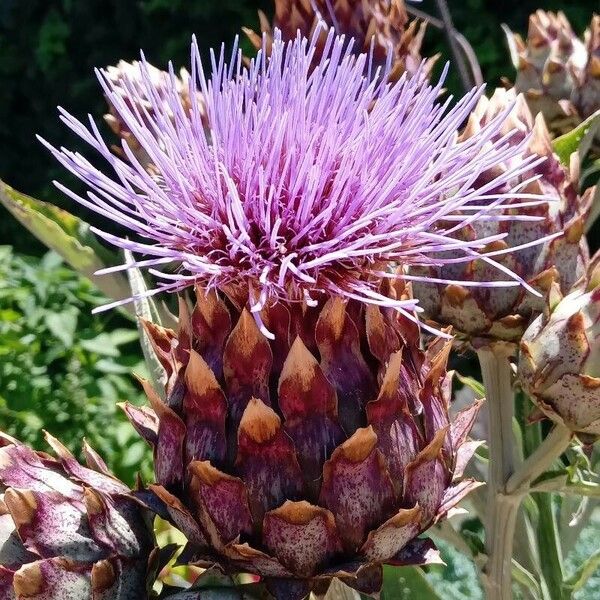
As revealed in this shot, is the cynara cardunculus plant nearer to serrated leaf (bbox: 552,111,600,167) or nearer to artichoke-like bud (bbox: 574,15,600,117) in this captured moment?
serrated leaf (bbox: 552,111,600,167)

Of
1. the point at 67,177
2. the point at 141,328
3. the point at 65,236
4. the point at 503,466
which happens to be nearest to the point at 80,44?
the point at 67,177

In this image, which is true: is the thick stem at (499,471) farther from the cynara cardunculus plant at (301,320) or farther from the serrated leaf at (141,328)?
the serrated leaf at (141,328)

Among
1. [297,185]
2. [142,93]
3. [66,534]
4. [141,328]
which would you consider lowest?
[66,534]

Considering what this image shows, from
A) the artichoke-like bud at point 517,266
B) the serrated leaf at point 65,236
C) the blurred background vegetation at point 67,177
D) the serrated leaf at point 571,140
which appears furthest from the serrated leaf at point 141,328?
the blurred background vegetation at point 67,177

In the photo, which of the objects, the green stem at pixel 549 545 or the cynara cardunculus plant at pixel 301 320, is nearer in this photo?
the cynara cardunculus plant at pixel 301 320

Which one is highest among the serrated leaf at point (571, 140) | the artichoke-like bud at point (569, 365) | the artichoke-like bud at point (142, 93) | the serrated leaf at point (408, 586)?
the artichoke-like bud at point (142, 93)

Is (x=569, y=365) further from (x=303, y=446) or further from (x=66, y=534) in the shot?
(x=66, y=534)
